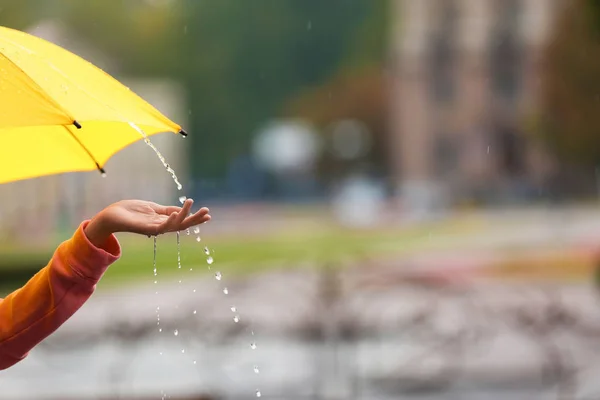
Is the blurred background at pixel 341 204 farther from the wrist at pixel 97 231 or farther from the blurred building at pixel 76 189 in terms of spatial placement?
the wrist at pixel 97 231

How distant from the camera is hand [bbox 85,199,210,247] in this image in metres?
2.62

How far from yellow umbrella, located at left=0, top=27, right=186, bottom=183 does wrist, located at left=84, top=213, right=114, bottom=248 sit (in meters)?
0.24

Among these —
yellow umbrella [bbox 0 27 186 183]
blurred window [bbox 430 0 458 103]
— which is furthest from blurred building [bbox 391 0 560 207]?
yellow umbrella [bbox 0 27 186 183]

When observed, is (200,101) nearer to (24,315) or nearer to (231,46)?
(231,46)

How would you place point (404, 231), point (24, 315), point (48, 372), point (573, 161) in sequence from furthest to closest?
1. point (404, 231)
2. point (573, 161)
3. point (48, 372)
4. point (24, 315)

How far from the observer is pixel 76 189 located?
44.3 meters

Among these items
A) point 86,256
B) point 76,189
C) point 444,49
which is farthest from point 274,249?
point 86,256

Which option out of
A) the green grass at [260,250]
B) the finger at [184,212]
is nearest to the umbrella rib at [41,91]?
the finger at [184,212]

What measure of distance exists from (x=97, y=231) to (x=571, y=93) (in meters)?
37.1

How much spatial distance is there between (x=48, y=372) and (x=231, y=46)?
74.2 m

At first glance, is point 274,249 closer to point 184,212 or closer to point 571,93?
point 571,93

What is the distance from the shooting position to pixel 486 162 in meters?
64.7

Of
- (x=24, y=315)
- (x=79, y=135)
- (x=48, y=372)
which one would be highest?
(x=79, y=135)

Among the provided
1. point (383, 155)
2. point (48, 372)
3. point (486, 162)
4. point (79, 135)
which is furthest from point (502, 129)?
point (79, 135)
